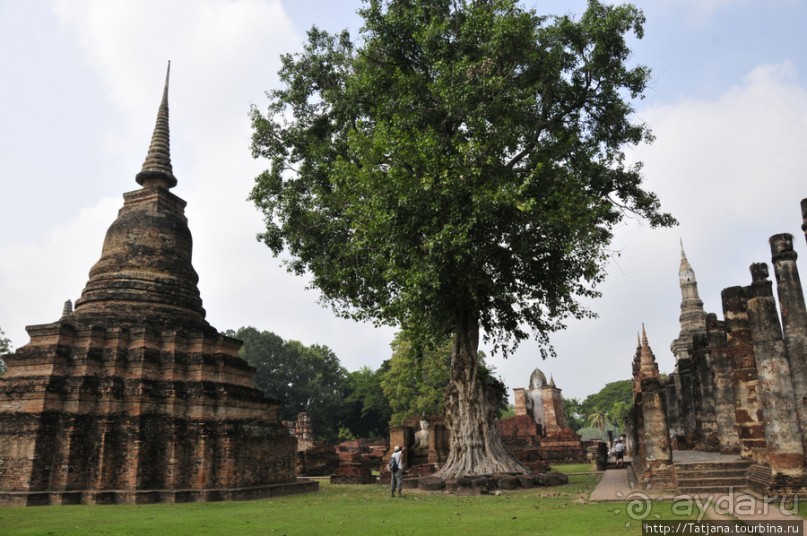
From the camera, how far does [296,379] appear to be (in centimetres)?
6638

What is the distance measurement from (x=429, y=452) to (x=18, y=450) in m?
14.2

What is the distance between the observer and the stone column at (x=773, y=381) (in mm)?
11281

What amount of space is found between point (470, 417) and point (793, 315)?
903 centimetres

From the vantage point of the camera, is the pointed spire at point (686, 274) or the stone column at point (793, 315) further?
the pointed spire at point (686, 274)

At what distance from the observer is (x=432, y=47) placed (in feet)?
55.0

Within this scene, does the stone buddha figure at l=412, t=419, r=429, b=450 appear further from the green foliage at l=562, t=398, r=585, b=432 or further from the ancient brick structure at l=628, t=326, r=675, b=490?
the green foliage at l=562, t=398, r=585, b=432

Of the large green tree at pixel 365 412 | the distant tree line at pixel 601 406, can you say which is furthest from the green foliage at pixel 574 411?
the large green tree at pixel 365 412

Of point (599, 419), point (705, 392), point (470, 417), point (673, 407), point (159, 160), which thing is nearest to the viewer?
point (470, 417)

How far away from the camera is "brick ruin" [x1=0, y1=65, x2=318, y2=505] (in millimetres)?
16766

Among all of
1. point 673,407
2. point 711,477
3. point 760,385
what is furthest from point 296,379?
point 760,385

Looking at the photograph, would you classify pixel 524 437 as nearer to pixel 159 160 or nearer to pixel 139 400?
pixel 139 400

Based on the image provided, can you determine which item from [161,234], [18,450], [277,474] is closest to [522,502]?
A: [277,474]

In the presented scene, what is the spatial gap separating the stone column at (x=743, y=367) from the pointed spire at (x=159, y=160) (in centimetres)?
1903

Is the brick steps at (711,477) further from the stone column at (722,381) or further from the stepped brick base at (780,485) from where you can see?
the stone column at (722,381)
